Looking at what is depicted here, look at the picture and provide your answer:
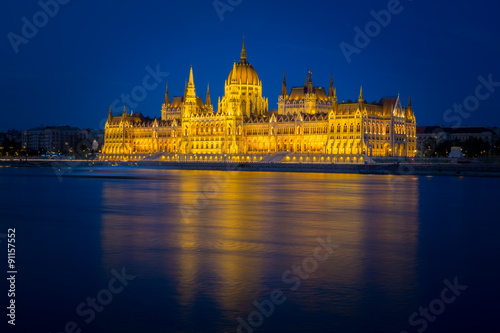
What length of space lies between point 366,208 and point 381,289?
17764 millimetres

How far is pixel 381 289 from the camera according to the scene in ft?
39.9

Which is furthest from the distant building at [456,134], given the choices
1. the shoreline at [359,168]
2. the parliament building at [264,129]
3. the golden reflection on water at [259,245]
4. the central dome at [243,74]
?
the golden reflection on water at [259,245]

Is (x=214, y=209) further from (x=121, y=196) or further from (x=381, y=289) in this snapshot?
(x=381, y=289)

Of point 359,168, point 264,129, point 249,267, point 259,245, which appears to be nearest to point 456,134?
point 264,129

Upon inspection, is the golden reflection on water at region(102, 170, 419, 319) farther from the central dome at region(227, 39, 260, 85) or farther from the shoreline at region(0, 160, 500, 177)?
the central dome at region(227, 39, 260, 85)

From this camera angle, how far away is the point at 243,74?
443ft

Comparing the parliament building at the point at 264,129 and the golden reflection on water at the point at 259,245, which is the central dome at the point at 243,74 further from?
the golden reflection on water at the point at 259,245

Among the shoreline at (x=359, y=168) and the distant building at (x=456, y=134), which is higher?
the distant building at (x=456, y=134)

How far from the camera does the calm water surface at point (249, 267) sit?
1030cm

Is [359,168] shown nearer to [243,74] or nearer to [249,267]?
[243,74]

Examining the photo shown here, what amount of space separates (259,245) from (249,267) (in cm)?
343

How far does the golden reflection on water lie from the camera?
→ 12258 mm

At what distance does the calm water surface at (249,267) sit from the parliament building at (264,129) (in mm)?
79548

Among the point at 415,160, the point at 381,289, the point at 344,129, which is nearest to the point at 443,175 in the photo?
the point at 415,160
